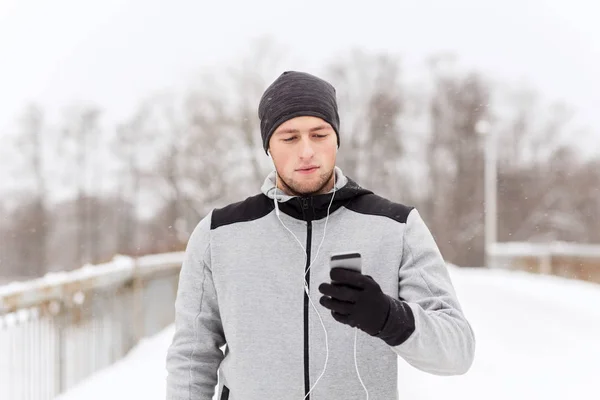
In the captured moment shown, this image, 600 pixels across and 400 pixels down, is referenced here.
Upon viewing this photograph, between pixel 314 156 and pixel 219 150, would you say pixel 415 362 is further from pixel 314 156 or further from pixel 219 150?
pixel 219 150

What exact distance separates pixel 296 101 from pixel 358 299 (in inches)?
26.0

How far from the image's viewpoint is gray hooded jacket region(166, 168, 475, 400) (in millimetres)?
1546

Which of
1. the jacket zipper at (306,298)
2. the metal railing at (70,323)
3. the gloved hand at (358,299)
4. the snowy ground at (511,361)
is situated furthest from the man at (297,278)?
the snowy ground at (511,361)

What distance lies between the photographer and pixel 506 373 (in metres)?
5.43

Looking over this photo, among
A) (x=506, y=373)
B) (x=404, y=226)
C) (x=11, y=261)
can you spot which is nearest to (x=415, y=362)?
(x=404, y=226)

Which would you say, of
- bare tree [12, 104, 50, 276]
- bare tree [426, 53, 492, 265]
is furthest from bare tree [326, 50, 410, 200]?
bare tree [12, 104, 50, 276]

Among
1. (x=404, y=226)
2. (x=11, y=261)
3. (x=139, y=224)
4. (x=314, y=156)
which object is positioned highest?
(x=314, y=156)

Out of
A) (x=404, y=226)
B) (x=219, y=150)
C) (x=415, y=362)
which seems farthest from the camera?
(x=219, y=150)

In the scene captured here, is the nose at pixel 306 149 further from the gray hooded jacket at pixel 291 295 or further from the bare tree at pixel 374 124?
the bare tree at pixel 374 124

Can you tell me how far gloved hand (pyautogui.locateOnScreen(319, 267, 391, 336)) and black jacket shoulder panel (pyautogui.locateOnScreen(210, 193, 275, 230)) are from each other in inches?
19.6

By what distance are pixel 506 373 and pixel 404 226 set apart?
4.41 m

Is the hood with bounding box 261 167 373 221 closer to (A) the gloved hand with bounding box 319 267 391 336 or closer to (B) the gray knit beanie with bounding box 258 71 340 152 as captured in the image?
(B) the gray knit beanie with bounding box 258 71 340 152

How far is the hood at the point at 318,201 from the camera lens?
1641 millimetres

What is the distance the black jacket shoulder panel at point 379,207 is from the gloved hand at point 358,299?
379 millimetres
